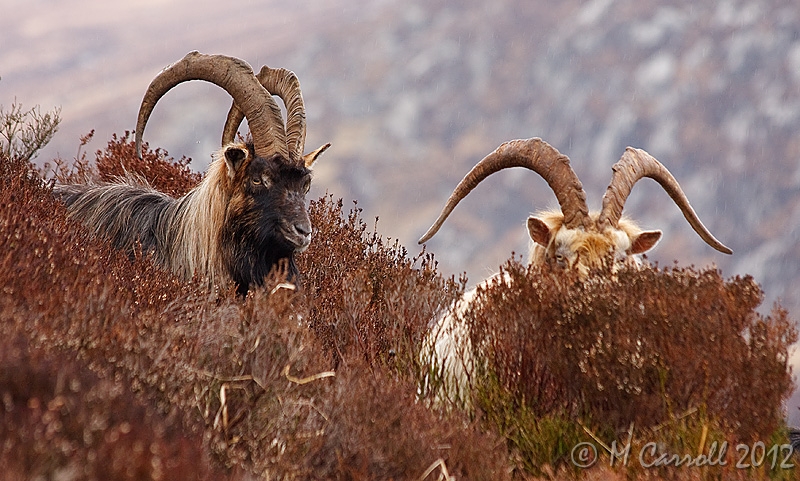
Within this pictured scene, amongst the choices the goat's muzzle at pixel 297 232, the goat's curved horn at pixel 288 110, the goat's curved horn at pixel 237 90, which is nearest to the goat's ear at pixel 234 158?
the goat's curved horn at pixel 237 90

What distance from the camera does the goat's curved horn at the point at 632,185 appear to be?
697 cm

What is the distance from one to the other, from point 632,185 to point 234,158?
301cm

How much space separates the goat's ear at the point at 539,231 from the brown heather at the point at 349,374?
84 centimetres

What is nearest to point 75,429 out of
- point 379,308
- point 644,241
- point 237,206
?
point 379,308

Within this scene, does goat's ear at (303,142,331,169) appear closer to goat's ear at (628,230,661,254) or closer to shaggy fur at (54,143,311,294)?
shaggy fur at (54,143,311,294)

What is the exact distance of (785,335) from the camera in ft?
16.2

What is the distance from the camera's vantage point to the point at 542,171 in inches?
284

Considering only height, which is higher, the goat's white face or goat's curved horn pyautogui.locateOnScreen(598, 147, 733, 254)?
goat's curved horn pyautogui.locateOnScreen(598, 147, 733, 254)

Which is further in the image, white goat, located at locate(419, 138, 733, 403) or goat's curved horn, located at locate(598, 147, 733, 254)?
goat's curved horn, located at locate(598, 147, 733, 254)

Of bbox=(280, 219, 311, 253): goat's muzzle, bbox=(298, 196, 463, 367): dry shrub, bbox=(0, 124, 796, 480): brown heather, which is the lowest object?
bbox=(0, 124, 796, 480): brown heather

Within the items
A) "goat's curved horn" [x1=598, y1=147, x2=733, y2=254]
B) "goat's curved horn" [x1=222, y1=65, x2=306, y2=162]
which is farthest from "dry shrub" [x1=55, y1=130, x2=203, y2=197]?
"goat's curved horn" [x1=598, y1=147, x2=733, y2=254]

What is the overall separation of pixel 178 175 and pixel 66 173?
2.34 m

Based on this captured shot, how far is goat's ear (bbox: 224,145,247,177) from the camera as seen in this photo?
281 inches

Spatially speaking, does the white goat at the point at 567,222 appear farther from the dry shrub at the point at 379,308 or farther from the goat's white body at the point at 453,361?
the dry shrub at the point at 379,308
